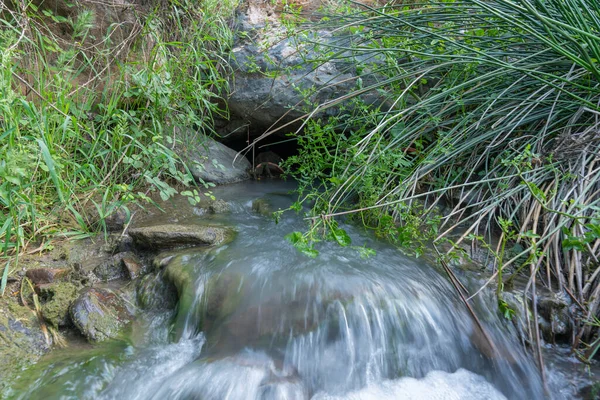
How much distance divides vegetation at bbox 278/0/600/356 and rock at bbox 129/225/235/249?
1.92 feet

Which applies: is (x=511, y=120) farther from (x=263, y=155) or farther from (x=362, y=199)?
(x=263, y=155)

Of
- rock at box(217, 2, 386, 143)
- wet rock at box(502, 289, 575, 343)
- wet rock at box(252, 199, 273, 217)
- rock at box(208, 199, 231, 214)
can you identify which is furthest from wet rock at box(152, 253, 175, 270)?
rock at box(217, 2, 386, 143)

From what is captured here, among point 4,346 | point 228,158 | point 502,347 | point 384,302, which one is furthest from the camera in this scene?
point 228,158

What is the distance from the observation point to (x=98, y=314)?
1.66m

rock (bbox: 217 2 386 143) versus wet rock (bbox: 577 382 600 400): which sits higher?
rock (bbox: 217 2 386 143)

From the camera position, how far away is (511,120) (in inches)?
88.7

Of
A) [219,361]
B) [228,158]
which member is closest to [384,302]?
[219,361]

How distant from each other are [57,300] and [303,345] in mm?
1013

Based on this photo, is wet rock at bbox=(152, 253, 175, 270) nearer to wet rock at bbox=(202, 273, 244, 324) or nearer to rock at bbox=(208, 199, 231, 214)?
wet rock at bbox=(202, 273, 244, 324)

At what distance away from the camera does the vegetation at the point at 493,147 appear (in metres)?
1.76

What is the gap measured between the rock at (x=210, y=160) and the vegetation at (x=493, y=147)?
91cm

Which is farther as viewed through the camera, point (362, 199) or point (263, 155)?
point (263, 155)

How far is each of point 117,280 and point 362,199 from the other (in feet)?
4.35

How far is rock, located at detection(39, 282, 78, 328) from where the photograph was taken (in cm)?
162
